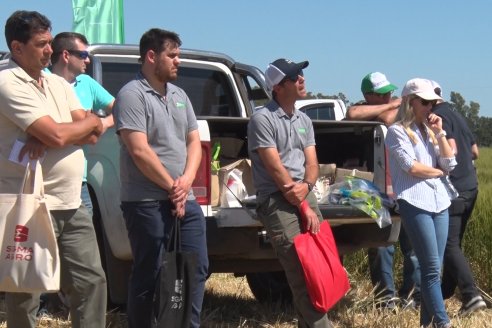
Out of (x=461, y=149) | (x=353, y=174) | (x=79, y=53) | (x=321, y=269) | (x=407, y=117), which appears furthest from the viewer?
(x=461, y=149)

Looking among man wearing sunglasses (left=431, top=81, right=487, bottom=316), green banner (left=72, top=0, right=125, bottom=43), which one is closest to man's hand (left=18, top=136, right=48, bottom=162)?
man wearing sunglasses (left=431, top=81, right=487, bottom=316)

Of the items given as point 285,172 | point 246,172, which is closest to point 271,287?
point 246,172

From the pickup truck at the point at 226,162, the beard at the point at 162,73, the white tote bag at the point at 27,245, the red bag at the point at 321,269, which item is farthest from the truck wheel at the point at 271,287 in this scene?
the white tote bag at the point at 27,245

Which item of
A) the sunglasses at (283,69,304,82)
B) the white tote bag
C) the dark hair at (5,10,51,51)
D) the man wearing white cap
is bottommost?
the white tote bag

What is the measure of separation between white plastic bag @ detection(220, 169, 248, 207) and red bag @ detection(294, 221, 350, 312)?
593mm

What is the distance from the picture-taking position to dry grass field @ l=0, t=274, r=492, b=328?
6.08 m

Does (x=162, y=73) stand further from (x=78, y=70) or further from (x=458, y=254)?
(x=458, y=254)

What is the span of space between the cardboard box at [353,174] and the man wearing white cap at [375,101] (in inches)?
29.2

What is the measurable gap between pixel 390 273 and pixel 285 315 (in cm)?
88

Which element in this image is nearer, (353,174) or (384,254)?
(353,174)

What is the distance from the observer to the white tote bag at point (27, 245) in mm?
4285

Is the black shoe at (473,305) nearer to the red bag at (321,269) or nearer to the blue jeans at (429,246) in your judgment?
the blue jeans at (429,246)

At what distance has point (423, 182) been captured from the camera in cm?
573

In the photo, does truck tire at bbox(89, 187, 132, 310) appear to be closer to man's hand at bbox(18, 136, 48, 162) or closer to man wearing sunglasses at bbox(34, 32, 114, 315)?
man wearing sunglasses at bbox(34, 32, 114, 315)
